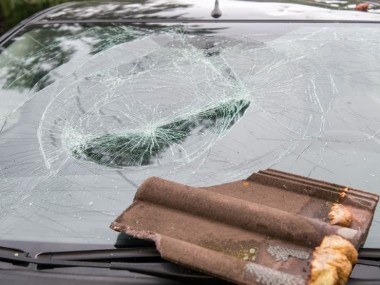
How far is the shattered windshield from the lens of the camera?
1592 mm

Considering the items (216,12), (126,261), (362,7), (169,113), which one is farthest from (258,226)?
(362,7)

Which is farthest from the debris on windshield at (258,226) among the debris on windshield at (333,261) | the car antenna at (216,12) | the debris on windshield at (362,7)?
the debris on windshield at (362,7)

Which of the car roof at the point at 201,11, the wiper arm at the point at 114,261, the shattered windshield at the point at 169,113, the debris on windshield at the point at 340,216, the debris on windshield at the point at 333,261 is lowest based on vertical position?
the wiper arm at the point at 114,261

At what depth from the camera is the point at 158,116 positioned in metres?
1.91

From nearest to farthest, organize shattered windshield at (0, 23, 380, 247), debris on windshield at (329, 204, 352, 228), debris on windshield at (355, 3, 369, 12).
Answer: debris on windshield at (329, 204, 352, 228), shattered windshield at (0, 23, 380, 247), debris on windshield at (355, 3, 369, 12)

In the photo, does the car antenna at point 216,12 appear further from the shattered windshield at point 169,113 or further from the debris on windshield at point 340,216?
the debris on windshield at point 340,216

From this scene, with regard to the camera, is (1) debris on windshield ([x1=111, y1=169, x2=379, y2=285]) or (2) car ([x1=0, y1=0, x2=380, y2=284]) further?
(2) car ([x1=0, y1=0, x2=380, y2=284])

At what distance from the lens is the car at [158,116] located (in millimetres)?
1425

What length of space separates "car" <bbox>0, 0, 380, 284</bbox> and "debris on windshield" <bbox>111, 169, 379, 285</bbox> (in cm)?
5

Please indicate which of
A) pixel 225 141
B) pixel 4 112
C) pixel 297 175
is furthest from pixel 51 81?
pixel 297 175

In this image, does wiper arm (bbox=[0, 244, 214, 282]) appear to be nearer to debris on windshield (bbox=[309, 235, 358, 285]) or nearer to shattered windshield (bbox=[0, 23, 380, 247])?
shattered windshield (bbox=[0, 23, 380, 247])

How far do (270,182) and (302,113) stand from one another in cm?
41

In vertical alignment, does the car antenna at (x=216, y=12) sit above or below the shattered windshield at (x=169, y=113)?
above

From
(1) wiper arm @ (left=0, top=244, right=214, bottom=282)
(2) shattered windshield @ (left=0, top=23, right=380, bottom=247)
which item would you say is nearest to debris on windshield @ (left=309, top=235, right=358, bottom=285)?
(2) shattered windshield @ (left=0, top=23, right=380, bottom=247)
